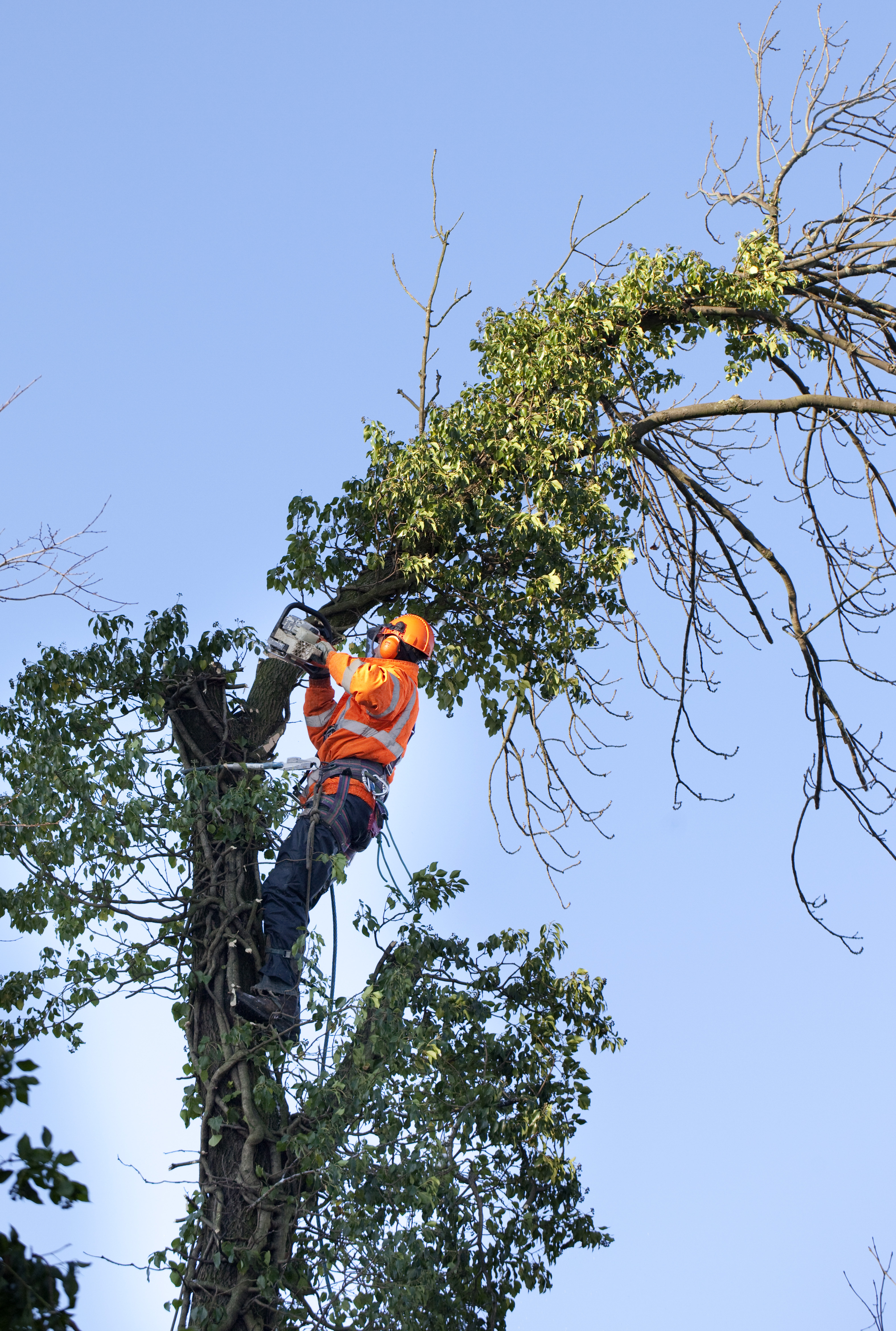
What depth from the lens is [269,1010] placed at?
534 centimetres

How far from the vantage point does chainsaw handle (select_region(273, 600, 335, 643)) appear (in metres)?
5.71

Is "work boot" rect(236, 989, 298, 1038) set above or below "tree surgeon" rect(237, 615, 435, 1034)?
below

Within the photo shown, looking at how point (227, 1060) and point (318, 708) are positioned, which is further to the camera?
point (318, 708)

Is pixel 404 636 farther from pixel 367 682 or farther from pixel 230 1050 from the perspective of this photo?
pixel 230 1050

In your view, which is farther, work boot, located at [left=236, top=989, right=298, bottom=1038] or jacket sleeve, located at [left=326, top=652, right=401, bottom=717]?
jacket sleeve, located at [left=326, top=652, right=401, bottom=717]

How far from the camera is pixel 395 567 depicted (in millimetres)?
6672

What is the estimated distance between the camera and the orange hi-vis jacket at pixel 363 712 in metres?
5.69

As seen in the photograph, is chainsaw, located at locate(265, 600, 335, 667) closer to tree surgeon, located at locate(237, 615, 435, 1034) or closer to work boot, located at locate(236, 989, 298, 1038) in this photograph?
tree surgeon, located at locate(237, 615, 435, 1034)

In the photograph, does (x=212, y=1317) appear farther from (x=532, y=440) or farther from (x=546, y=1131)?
(x=532, y=440)

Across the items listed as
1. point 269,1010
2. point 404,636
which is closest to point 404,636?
point 404,636

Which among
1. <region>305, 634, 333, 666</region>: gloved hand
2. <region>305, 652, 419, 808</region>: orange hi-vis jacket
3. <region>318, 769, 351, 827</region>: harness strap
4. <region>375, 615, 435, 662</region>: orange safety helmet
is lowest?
<region>318, 769, 351, 827</region>: harness strap

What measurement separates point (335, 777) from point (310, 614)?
0.76m

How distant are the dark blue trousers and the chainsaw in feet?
2.08

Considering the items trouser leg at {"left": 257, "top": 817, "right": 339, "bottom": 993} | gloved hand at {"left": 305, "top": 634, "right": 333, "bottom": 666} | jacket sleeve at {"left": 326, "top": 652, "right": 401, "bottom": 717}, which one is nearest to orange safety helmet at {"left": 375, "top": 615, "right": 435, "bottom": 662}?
jacket sleeve at {"left": 326, "top": 652, "right": 401, "bottom": 717}
